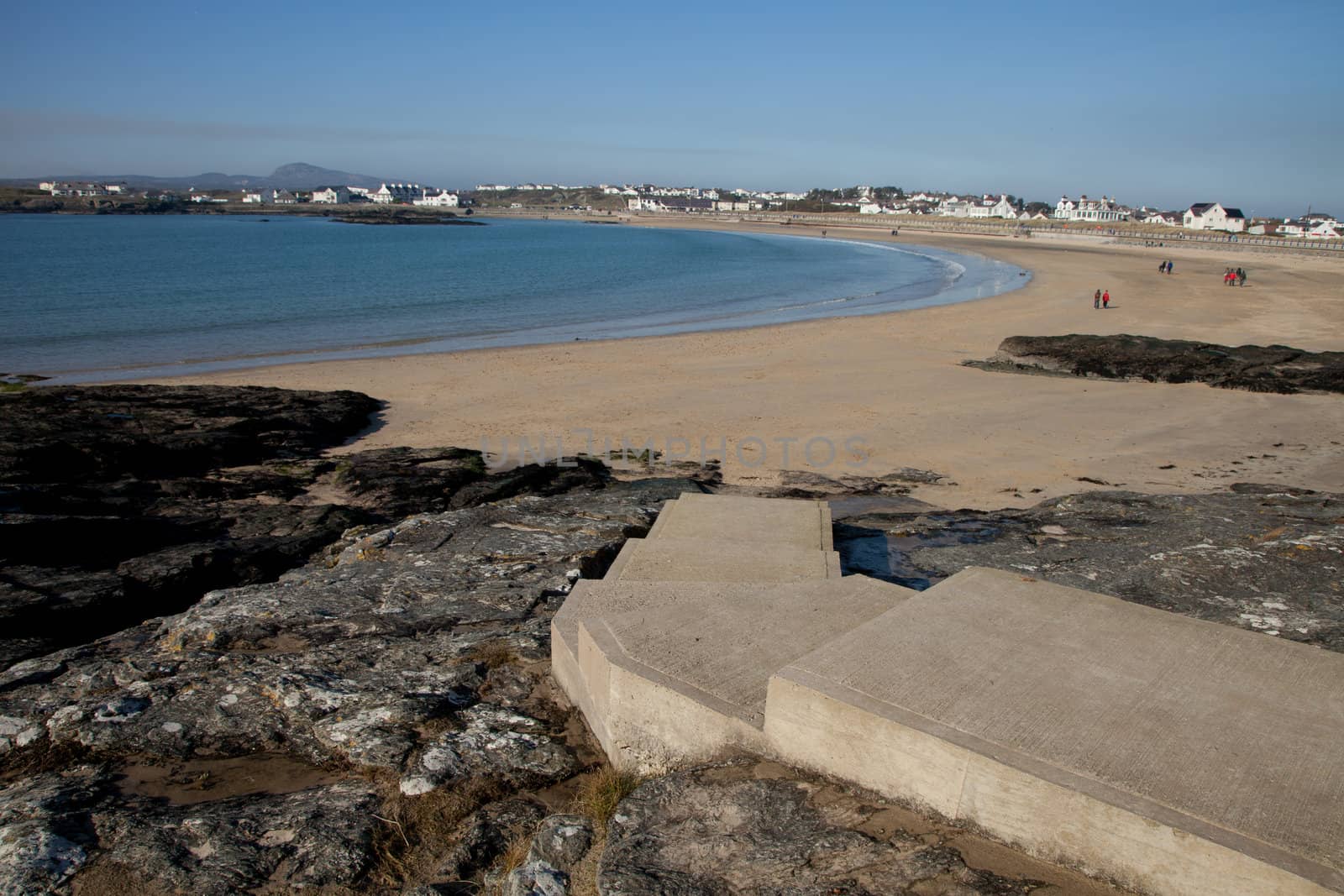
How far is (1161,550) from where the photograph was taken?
6.20 meters

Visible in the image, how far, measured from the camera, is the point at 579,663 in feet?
13.4

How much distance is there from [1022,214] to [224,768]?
183900mm

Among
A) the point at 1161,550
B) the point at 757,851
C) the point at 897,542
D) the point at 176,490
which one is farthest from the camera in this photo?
the point at 176,490

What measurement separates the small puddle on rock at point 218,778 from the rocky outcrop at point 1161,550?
3.65 m

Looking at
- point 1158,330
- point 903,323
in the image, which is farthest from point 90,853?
point 1158,330

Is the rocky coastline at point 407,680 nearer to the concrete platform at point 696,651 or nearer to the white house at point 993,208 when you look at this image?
the concrete platform at point 696,651

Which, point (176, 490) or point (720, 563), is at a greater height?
point (720, 563)

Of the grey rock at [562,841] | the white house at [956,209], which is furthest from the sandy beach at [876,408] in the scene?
the white house at [956,209]

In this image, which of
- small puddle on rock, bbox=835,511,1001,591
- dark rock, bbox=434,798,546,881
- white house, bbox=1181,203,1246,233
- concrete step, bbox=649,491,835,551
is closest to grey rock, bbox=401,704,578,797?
dark rock, bbox=434,798,546,881

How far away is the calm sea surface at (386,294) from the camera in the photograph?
24.8 meters

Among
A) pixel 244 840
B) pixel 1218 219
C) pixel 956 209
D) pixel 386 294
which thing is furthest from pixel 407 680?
pixel 956 209

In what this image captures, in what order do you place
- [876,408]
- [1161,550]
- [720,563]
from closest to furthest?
[720,563], [1161,550], [876,408]

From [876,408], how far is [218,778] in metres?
12.6

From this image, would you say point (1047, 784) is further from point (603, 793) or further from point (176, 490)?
point (176, 490)
